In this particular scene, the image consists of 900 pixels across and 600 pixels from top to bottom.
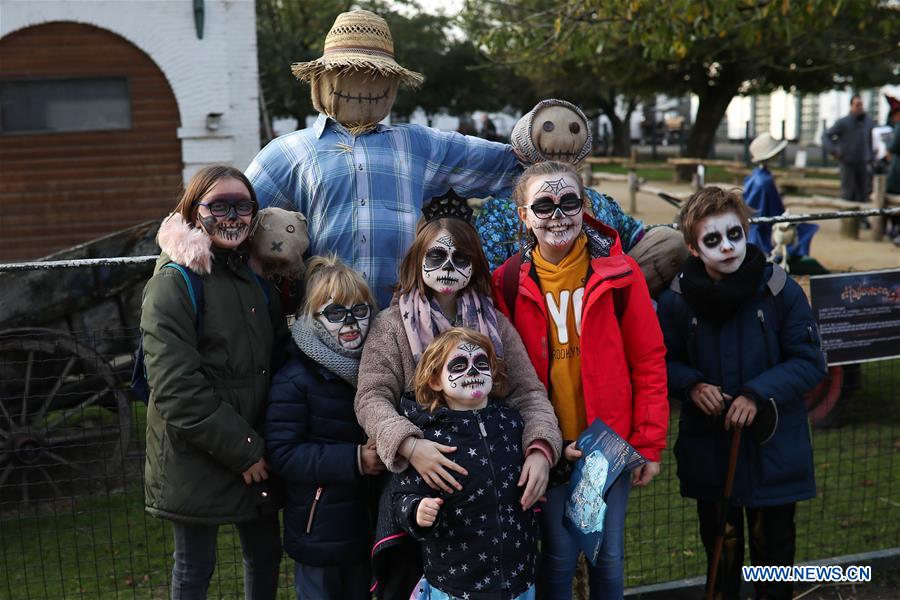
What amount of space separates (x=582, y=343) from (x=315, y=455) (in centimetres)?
93

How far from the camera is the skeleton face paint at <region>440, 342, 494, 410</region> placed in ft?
9.61

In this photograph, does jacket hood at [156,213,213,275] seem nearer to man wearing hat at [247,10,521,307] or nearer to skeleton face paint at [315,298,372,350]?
skeleton face paint at [315,298,372,350]

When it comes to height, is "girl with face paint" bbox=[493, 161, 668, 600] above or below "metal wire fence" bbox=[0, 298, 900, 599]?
above

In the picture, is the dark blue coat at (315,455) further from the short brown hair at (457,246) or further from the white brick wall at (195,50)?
the white brick wall at (195,50)

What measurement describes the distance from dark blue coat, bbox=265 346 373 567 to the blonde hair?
180 mm

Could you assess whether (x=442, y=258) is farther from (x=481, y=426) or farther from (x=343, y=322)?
(x=481, y=426)

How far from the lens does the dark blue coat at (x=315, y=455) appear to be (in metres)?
3.10

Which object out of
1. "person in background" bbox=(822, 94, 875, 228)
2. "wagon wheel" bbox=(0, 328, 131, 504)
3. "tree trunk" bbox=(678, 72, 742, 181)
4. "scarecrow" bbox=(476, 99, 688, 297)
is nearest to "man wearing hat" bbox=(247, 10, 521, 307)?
"scarecrow" bbox=(476, 99, 688, 297)

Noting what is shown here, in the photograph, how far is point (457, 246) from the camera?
3.11m

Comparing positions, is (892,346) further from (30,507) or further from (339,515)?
(30,507)

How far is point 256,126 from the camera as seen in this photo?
11.5m

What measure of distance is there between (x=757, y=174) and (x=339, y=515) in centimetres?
759

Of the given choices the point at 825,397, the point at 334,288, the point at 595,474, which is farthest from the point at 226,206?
the point at 825,397

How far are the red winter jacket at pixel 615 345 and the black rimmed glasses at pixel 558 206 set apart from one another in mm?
162
